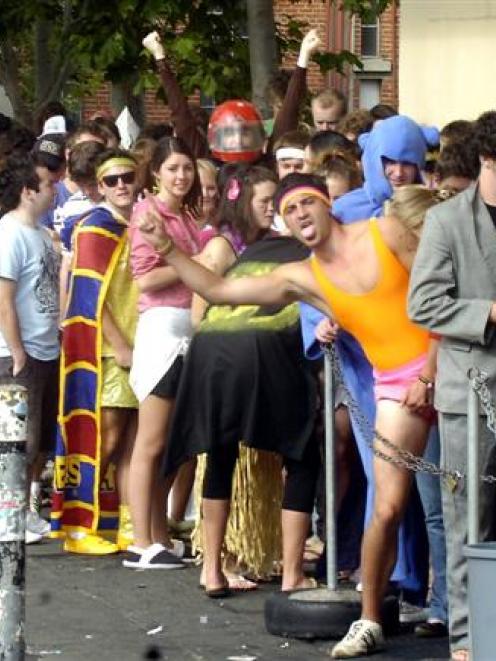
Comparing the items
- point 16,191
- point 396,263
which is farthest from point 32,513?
point 396,263

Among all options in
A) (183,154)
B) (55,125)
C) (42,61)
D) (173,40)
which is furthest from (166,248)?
(42,61)

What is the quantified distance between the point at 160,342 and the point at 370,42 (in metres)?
34.2

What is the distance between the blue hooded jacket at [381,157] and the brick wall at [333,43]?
1076 inches

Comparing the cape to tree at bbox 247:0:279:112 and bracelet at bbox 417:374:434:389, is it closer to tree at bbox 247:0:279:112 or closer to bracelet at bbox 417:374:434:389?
bracelet at bbox 417:374:434:389

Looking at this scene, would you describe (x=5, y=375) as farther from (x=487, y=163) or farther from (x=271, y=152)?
(x=487, y=163)

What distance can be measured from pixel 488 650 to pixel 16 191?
5098mm

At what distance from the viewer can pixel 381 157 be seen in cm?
919

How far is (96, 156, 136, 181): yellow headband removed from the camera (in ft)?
35.8

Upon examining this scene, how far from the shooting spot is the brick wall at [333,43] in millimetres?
38406

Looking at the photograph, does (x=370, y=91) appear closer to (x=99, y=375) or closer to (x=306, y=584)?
(x=99, y=375)

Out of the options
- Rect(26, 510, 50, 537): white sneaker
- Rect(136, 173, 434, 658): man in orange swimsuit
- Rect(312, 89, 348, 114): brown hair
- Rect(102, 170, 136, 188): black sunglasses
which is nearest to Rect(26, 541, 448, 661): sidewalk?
Rect(136, 173, 434, 658): man in orange swimsuit

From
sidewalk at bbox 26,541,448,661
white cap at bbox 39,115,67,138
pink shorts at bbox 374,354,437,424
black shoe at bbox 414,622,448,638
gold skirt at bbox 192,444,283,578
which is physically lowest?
sidewalk at bbox 26,541,448,661

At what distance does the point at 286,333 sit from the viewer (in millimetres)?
9625

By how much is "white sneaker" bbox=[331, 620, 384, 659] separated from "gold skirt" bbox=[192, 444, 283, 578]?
166 cm
